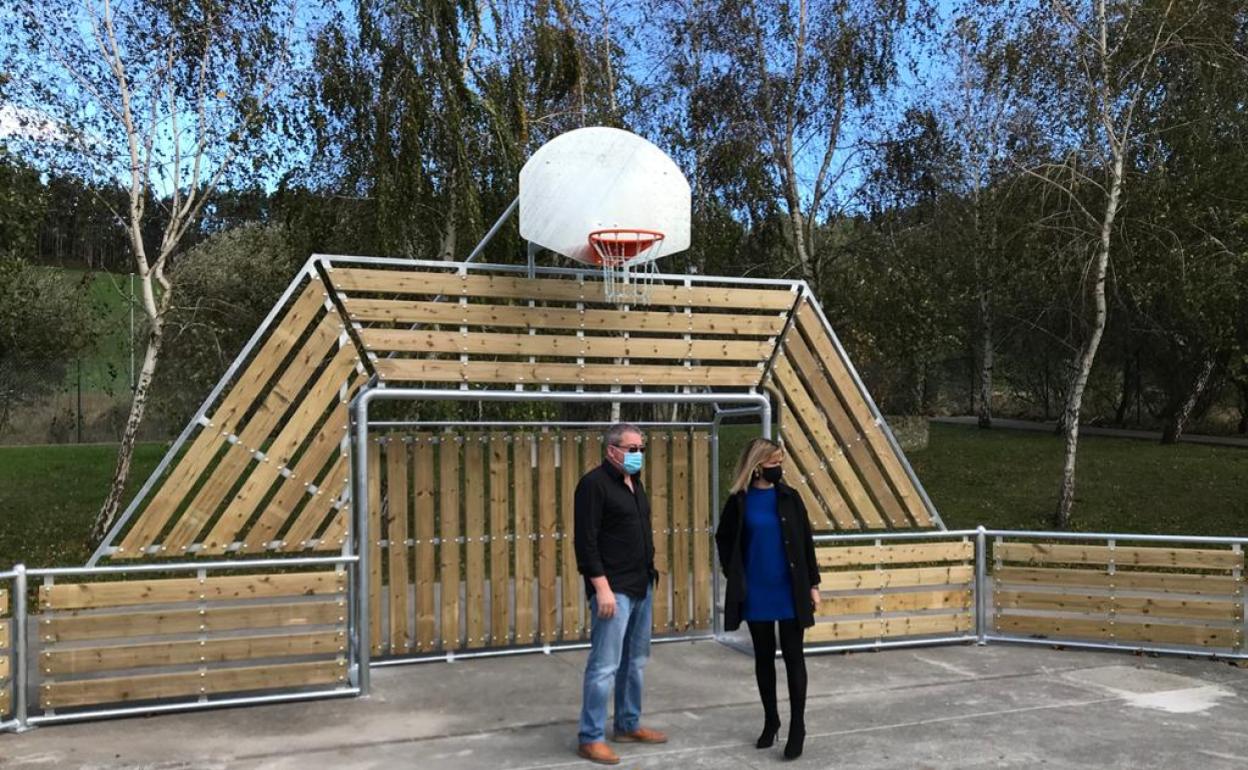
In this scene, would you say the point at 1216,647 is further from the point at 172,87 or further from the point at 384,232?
the point at 172,87

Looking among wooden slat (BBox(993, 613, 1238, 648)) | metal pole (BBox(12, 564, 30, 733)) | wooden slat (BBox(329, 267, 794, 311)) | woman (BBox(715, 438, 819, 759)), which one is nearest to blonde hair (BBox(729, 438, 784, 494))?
woman (BBox(715, 438, 819, 759))

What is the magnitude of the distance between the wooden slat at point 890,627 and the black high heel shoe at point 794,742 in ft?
8.36

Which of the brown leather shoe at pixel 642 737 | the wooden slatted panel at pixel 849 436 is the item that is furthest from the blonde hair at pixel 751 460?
the wooden slatted panel at pixel 849 436

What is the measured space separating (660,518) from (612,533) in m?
3.23

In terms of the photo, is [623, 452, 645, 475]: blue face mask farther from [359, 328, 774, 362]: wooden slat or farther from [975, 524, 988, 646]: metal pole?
[975, 524, 988, 646]: metal pole

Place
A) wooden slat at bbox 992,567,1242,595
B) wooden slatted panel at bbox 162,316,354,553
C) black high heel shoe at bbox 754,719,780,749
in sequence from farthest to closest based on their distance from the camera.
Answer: wooden slat at bbox 992,567,1242,595 < wooden slatted panel at bbox 162,316,354,553 < black high heel shoe at bbox 754,719,780,749

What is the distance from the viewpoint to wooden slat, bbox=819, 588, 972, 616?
8.25 meters

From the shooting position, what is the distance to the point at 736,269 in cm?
2134

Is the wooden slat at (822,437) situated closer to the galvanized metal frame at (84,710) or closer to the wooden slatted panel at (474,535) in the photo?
the wooden slatted panel at (474,535)

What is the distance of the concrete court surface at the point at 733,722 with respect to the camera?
566 cm

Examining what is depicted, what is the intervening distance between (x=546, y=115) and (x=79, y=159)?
6481 millimetres

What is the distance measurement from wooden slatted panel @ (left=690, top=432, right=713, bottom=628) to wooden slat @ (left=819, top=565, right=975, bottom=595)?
1076 mm

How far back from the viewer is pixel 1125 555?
811 centimetres

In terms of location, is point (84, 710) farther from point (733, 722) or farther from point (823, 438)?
point (823, 438)
